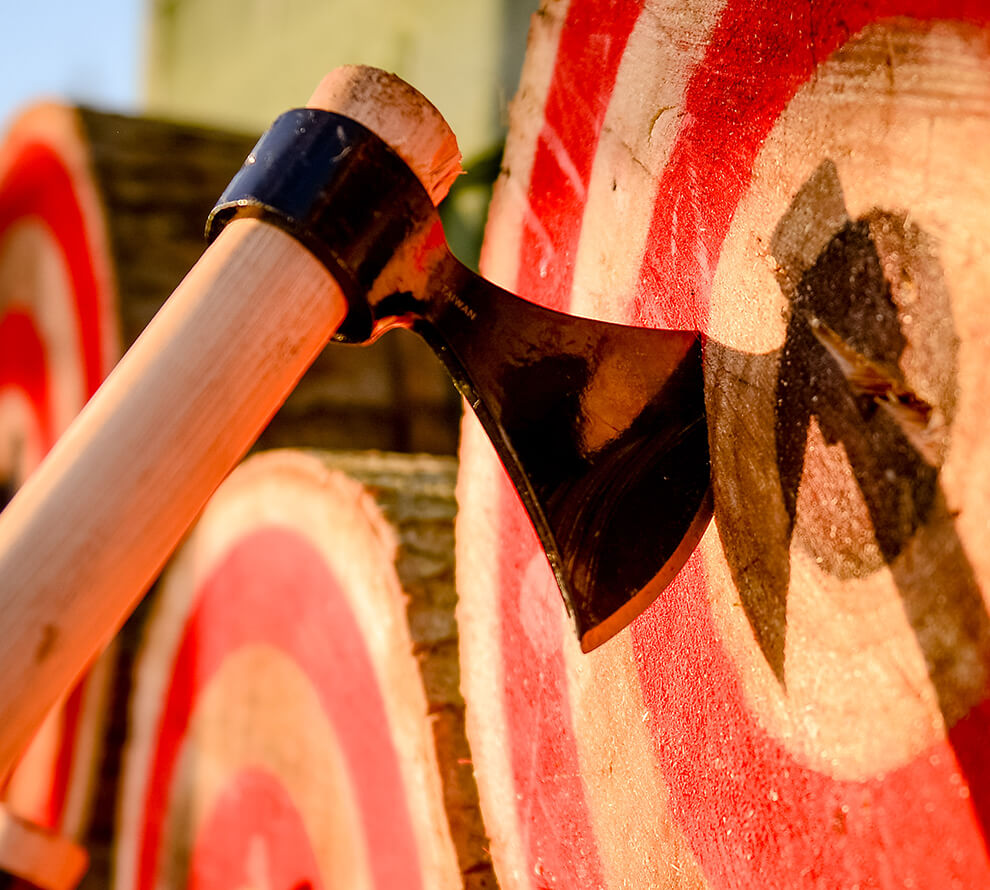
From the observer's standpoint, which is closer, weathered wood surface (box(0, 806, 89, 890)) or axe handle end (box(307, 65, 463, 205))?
axe handle end (box(307, 65, 463, 205))

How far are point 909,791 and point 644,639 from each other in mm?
229

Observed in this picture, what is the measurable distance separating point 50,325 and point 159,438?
146cm

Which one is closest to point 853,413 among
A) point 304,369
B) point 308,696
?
point 304,369

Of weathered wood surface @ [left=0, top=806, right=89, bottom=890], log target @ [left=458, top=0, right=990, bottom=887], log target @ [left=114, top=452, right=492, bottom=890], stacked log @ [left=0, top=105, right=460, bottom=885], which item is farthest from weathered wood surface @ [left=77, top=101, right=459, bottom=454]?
log target @ [left=458, top=0, right=990, bottom=887]

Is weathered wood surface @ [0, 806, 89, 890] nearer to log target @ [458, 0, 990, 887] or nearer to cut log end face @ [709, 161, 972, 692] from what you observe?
log target @ [458, 0, 990, 887]

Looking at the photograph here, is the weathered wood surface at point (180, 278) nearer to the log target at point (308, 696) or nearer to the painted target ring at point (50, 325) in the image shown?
the painted target ring at point (50, 325)

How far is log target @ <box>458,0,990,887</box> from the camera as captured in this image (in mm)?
421

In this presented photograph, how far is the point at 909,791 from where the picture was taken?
1.47 ft

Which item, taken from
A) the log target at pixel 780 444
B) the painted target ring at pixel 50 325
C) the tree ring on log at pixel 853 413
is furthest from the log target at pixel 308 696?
the tree ring on log at pixel 853 413

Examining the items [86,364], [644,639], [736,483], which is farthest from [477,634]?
[86,364]

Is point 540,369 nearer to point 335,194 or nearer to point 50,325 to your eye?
point 335,194

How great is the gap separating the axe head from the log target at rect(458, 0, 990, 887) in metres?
0.03

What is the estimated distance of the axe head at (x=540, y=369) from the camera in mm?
548

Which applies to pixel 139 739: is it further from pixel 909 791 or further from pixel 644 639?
pixel 909 791
